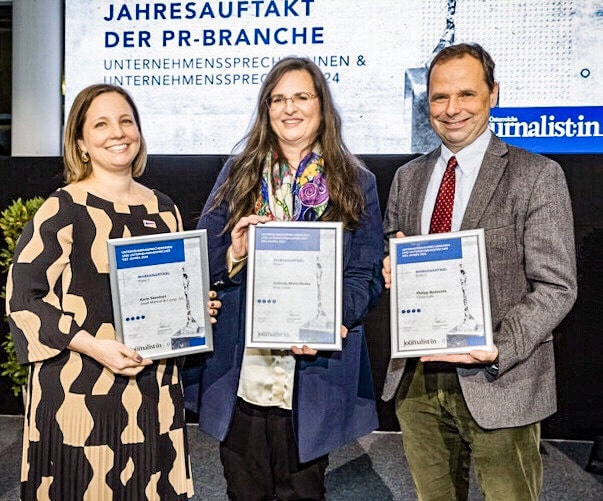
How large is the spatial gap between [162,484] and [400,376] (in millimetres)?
762

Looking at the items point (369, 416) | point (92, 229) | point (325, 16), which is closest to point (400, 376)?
point (369, 416)

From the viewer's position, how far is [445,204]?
2.06 meters

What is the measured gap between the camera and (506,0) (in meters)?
4.45

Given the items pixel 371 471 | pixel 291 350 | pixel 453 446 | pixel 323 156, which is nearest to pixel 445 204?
pixel 323 156

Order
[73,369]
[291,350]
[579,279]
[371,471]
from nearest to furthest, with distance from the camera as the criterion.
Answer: [73,369], [291,350], [371,471], [579,279]

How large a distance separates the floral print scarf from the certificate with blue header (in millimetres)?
287

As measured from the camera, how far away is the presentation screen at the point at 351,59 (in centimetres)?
443

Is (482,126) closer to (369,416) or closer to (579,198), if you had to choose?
(369,416)

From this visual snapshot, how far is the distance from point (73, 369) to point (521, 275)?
1.25m

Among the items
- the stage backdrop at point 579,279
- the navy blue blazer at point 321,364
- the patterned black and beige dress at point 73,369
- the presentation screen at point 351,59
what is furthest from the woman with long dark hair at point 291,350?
the presentation screen at point 351,59

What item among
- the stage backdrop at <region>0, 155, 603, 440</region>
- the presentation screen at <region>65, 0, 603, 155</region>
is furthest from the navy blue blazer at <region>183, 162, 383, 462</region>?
the presentation screen at <region>65, 0, 603, 155</region>

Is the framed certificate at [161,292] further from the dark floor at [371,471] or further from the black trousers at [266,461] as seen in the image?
the dark floor at [371,471]

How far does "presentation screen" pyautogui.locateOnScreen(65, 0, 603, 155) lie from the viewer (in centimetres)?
443

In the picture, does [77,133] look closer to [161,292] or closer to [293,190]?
[161,292]
